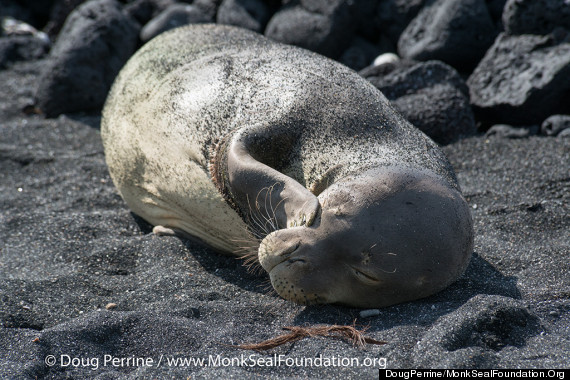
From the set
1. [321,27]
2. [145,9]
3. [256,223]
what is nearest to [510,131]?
[321,27]

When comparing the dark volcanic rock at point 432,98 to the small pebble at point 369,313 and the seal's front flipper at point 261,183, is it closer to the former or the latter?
the seal's front flipper at point 261,183

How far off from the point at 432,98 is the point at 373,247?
3.13m

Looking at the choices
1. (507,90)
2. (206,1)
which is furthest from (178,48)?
(206,1)

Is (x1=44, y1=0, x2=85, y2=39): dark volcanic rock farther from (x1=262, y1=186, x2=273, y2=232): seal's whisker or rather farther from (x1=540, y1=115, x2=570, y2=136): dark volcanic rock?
(x1=262, y1=186, x2=273, y2=232): seal's whisker

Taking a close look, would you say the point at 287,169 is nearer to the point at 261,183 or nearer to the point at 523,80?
the point at 261,183

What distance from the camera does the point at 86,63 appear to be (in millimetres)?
7348

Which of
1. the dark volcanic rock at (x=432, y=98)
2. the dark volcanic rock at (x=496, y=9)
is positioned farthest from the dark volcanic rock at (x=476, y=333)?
the dark volcanic rock at (x=496, y=9)

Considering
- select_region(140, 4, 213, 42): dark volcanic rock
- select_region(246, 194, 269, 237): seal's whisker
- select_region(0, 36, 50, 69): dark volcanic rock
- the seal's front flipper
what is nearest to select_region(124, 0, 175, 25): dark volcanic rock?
select_region(140, 4, 213, 42): dark volcanic rock

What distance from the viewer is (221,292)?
3723mm

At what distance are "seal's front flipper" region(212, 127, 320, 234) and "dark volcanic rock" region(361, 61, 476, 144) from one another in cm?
232

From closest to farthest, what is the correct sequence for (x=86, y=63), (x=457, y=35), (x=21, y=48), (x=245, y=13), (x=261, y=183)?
1. (x=261, y=183)
2. (x=457, y=35)
3. (x=86, y=63)
4. (x=245, y=13)
5. (x=21, y=48)

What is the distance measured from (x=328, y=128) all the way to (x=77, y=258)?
1778mm

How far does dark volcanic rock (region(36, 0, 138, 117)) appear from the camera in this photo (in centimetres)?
734

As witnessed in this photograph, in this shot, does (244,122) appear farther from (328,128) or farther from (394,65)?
(394,65)
